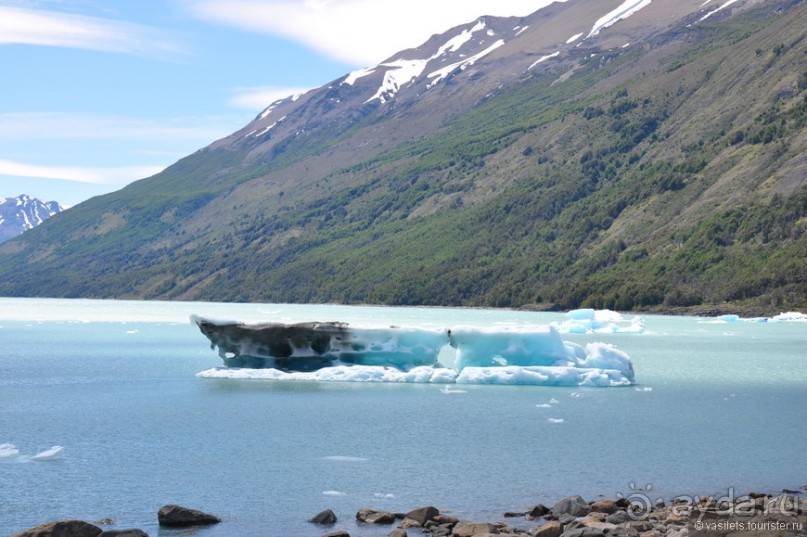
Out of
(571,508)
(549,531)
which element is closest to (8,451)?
(571,508)

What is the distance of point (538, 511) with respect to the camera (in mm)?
21125

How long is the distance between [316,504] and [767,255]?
137 metres

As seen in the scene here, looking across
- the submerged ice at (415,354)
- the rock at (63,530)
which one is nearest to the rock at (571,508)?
the rock at (63,530)

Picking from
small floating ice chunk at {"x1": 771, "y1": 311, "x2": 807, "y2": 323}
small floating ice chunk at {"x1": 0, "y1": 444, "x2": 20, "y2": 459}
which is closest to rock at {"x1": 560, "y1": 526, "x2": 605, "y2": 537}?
small floating ice chunk at {"x1": 0, "y1": 444, "x2": 20, "y2": 459}

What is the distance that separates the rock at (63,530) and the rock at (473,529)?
269 inches

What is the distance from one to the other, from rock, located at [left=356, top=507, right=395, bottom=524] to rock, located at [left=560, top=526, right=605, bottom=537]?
4.04 m

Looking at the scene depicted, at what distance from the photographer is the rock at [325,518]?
20.3 metres

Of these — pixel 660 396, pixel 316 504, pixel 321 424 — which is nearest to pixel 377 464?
pixel 316 504

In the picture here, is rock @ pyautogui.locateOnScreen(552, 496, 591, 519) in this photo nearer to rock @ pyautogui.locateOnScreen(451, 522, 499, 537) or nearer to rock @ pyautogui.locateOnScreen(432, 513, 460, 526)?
rock @ pyautogui.locateOnScreen(451, 522, 499, 537)

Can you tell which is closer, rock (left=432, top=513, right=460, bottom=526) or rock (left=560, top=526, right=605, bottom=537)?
rock (left=560, top=526, right=605, bottom=537)

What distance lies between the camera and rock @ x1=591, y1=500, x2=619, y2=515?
68.0ft

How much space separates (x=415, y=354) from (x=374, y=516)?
83.3 feet

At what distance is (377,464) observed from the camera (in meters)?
26.5

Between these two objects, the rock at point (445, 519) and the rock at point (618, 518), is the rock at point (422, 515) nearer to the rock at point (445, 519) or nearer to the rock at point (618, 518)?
the rock at point (445, 519)
